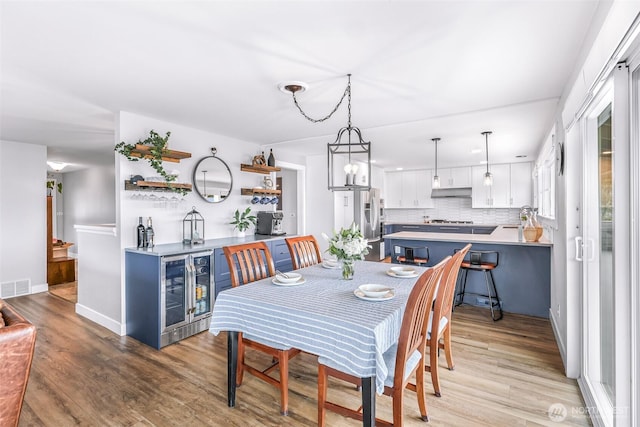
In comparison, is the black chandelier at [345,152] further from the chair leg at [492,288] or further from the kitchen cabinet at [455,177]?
the kitchen cabinet at [455,177]

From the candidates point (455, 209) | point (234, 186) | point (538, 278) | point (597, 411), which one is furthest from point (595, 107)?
point (455, 209)

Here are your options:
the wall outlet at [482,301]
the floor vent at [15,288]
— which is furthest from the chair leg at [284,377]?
the floor vent at [15,288]

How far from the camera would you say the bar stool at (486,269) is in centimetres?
361

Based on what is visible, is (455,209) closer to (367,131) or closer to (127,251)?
(367,131)

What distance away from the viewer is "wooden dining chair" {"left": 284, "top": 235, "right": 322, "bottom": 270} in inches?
114

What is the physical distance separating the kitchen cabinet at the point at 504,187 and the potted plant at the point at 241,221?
5.31 m

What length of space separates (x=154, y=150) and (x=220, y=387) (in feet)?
7.78

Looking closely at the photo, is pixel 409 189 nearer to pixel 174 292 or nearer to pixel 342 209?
pixel 342 209

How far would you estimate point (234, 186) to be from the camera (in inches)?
180

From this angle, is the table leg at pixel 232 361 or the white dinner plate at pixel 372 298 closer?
the white dinner plate at pixel 372 298

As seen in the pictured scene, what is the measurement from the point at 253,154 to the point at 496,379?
4.08 metres

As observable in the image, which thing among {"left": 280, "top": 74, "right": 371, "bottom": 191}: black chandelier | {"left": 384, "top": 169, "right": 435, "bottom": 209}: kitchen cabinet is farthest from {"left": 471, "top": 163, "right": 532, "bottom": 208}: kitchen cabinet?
{"left": 280, "top": 74, "right": 371, "bottom": 191}: black chandelier

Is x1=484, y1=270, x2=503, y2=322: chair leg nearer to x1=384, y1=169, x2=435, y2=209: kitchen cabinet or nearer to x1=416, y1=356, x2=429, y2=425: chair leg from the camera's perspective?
x1=416, y1=356, x2=429, y2=425: chair leg

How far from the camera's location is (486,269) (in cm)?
354
